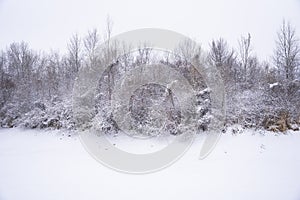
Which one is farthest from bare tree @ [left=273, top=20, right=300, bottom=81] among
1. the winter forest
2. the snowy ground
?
the snowy ground

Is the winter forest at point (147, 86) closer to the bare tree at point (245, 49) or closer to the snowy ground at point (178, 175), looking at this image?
the bare tree at point (245, 49)

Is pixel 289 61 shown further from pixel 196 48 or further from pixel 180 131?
pixel 180 131

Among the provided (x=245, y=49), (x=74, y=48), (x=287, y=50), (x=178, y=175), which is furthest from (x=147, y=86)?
(x=287, y=50)

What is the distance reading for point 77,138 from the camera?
6898 millimetres

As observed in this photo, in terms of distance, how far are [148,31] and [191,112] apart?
134 inches

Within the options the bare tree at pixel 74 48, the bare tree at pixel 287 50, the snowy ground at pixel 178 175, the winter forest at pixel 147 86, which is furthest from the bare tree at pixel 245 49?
the bare tree at pixel 74 48

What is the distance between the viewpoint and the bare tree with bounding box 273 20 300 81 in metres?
9.93

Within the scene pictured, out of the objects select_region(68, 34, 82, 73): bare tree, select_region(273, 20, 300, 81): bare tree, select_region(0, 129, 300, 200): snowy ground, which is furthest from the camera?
select_region(68, 34, 82, 73): bare tree

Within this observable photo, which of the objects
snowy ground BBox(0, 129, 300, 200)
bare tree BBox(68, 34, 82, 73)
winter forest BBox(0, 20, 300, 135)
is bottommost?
snowy ground BBox(0, 129, 300, 200)

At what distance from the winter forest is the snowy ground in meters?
1.09

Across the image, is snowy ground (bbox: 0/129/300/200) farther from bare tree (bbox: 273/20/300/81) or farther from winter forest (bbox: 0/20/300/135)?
bare tree (bbox: 273/20/300/81)

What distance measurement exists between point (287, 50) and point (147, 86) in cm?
809

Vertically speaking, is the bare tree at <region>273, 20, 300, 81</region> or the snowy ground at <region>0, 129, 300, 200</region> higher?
the bare tree at <region>273, 20, 300, 81</region>

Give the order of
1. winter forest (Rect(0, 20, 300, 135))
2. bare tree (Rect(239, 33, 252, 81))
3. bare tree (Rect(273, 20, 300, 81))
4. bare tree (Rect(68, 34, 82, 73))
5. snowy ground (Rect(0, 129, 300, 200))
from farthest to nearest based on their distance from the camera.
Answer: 1. bare tree (Rect(239, 33, 252, 81))
2. bare tree (Rect(68, 34, 82, 73))
3. bare tree (Rect(273, 20, 300, 81))
4. winter forest (Rect(0, 20, 300, 135))
5. snowy ground (Rect(0, 129, 300, 200))
